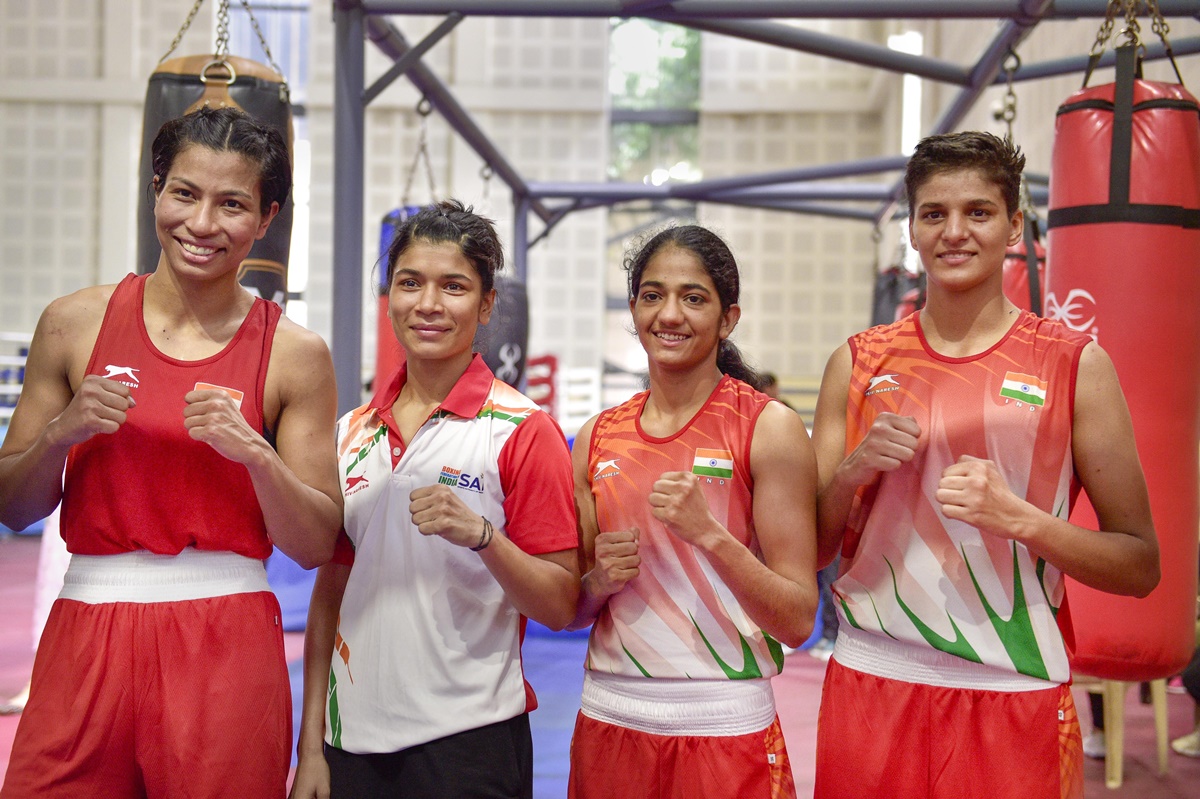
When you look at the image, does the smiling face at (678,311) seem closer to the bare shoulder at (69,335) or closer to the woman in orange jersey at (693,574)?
the woman in orange jersey at (693,574)

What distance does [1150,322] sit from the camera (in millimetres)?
2580

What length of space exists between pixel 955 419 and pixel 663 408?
521 mm

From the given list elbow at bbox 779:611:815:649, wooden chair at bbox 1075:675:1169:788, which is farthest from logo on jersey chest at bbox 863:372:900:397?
wooden chair at bbox 1075:675:1169:788

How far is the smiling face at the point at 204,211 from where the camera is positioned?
1731mm

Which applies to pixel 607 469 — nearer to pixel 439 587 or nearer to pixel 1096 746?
pixel 439 587

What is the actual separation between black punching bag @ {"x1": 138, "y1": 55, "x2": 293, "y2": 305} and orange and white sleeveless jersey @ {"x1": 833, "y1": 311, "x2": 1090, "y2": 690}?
6.80ft

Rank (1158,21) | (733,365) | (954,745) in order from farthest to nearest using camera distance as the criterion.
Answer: (1158,21), (733,365), (954,745)

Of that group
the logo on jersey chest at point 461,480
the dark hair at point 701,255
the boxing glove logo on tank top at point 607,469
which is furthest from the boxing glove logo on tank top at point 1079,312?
the logo on jersey chest at point 461,480

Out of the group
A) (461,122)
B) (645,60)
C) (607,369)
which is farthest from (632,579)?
(645,60)

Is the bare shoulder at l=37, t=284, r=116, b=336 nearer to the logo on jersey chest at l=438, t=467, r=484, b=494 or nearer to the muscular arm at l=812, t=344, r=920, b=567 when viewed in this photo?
the logo on jersey chest at l=438, t=467, r=484, b=494

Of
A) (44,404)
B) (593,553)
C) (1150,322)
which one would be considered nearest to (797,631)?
(593,553)

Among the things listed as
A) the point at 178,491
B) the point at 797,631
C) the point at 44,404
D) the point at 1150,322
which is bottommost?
the point at 797,631

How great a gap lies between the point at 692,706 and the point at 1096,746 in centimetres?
313

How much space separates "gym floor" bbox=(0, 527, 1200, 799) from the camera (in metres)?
3.75
